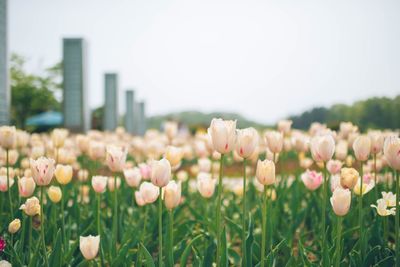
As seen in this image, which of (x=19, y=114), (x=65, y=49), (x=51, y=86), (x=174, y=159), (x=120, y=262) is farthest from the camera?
(x=51, y=86)

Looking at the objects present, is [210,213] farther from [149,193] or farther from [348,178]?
[348,178]

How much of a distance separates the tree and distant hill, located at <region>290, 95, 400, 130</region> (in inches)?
682

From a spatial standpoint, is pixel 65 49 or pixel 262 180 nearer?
pixel 262 180

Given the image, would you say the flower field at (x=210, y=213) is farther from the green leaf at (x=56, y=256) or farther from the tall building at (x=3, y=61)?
the tall building at (x=3, y=61)

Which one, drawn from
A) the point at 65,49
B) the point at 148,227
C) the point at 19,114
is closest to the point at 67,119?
the point at 65,49

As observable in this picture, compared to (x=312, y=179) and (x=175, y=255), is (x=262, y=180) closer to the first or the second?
(x=175, y=255)

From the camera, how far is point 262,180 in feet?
6.04

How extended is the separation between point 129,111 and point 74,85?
8.86 m

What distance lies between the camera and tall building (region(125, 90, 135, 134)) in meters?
20.5

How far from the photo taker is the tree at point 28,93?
27.0 metres

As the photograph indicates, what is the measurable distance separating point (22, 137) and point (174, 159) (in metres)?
1.89

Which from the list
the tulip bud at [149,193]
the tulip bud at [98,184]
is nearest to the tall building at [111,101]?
the tulip bud at [98,184]

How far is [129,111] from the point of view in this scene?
20.6m

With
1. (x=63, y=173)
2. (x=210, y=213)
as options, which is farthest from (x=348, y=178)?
(x=210, y=213)
